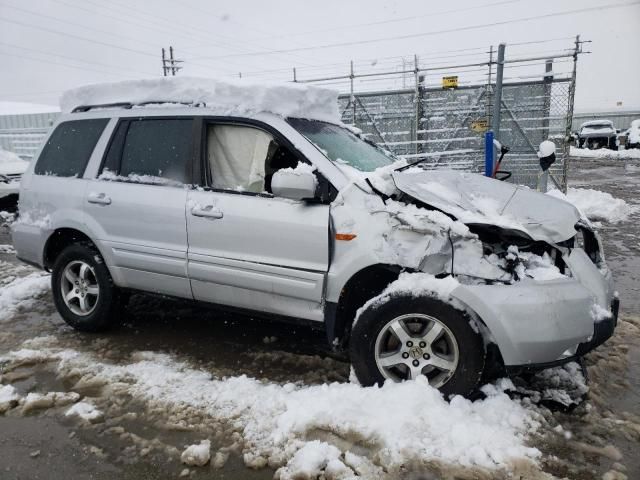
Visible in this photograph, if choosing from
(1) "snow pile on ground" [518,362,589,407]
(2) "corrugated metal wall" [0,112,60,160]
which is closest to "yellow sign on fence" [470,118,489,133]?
(1) "snow pile on ground" [518,362,589,407]

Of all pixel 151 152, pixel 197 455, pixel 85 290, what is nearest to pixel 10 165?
pixel 85 290

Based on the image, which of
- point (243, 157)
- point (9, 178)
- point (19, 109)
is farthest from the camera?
point (19, 109)

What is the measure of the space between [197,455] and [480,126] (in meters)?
9.06

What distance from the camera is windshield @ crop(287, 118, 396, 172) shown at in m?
3.46

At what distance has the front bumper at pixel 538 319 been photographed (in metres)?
2.65

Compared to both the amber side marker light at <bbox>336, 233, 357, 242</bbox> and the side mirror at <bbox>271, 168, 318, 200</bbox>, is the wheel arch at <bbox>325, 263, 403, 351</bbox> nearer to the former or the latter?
the amber side marker light at <bbox>336, 233, 357, 242</bbox>

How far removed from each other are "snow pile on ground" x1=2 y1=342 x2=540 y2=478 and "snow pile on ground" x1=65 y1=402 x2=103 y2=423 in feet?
0.67

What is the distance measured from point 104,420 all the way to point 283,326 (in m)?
1.75

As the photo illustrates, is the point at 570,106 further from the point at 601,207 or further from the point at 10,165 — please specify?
the point at 10,165

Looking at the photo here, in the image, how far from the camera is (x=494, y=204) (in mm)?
3078

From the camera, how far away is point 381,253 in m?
2.92

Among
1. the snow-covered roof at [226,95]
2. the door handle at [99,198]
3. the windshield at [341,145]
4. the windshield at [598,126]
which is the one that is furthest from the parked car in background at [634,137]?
the door handle at [99,198]

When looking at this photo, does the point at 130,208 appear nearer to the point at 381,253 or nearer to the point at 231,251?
the point at 231,251

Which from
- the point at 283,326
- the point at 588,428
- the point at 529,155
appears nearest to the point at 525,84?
the point at 529,155
